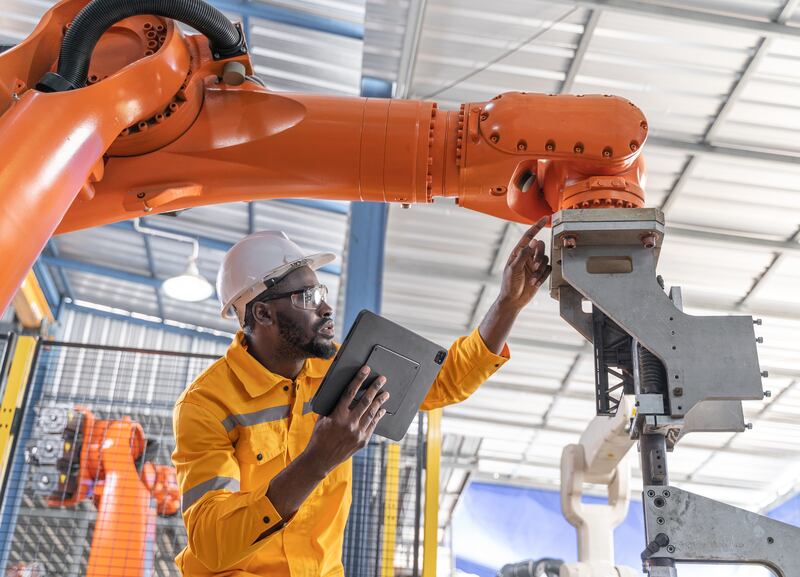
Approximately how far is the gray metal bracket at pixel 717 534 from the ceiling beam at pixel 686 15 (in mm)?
5950

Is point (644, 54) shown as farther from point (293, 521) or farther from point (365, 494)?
point (293, 521)

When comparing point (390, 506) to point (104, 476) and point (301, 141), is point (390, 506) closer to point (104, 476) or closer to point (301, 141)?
point (104, 476)

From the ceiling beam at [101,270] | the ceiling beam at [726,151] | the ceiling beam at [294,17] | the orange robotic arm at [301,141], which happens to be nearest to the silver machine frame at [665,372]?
the orange robotic arm at [301,141]

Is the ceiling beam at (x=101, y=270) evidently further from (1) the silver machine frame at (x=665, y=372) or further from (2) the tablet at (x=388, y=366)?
(1) the silver machine frame at (x=665, y=372)

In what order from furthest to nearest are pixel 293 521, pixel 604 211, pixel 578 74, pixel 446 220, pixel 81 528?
pixel 446 220 → pixel 578 74 → pixel 81 528 → pixel 293 521 → pixel 604 211

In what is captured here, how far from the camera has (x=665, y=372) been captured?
89.8 inches

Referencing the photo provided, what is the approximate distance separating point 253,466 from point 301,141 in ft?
3.69

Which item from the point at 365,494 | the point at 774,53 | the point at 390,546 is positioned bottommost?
the point at 390,546

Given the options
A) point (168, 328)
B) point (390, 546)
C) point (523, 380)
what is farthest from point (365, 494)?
point (168, 328)

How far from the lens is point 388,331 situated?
8.66 feet

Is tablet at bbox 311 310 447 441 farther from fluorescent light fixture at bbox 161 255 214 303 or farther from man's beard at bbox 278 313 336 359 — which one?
fluorescent light fixture at bbox 161 255 214 303

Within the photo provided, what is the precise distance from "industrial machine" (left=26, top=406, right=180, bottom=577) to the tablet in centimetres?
280

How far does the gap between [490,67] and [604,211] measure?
6.19m

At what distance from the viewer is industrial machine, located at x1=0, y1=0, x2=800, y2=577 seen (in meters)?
2.18
